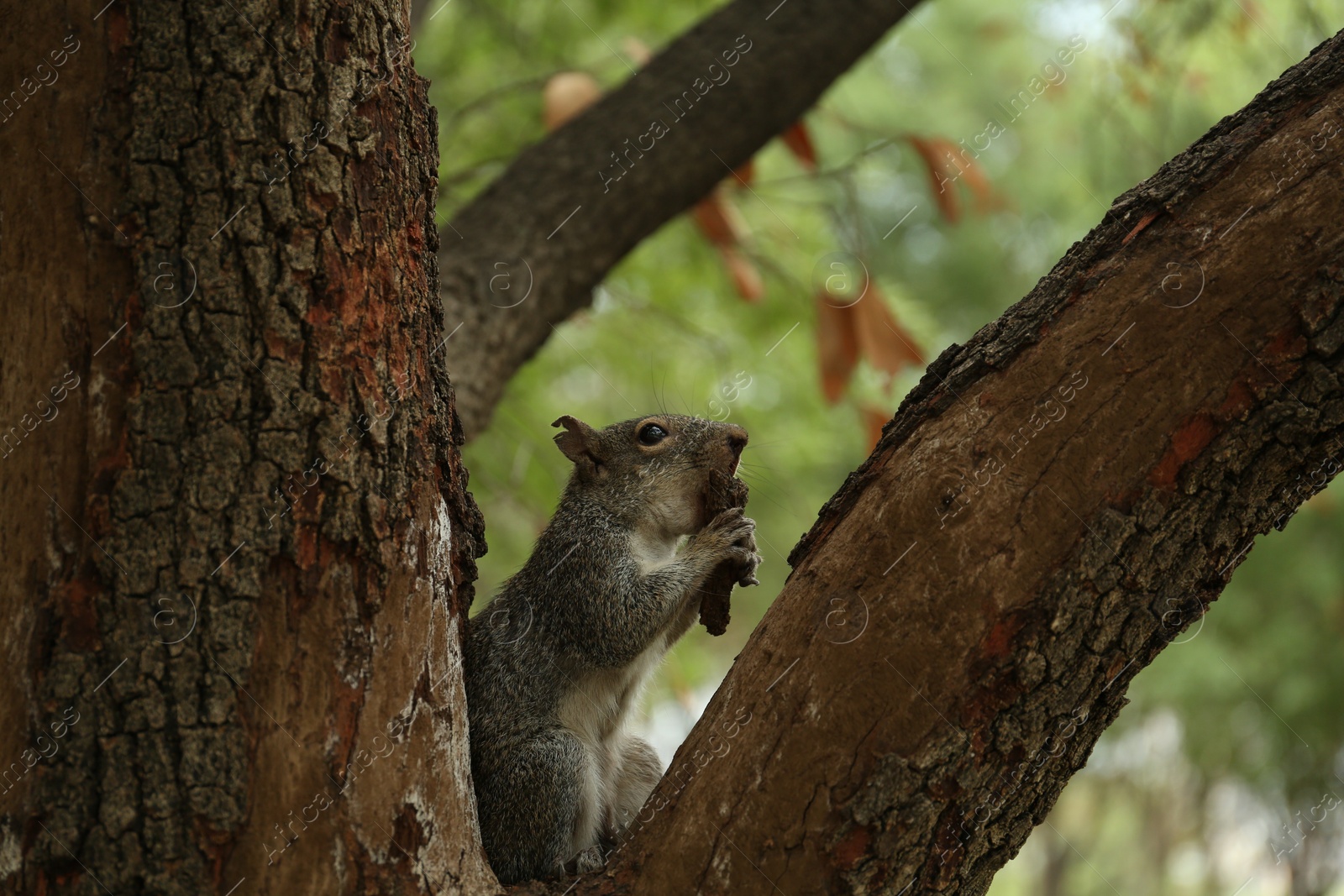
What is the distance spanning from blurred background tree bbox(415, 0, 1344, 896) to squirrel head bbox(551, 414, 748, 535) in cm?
93

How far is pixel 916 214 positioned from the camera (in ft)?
49.6

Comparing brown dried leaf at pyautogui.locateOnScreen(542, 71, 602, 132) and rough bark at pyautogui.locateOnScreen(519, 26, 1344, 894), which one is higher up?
brown dried leaf at pyautogui.locateOnScreen(542, 71, 602, 132)

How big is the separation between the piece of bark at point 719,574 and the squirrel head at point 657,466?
67 millimetres

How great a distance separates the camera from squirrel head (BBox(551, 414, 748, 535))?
14.4 feet

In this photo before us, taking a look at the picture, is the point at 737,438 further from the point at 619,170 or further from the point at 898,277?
the point at 898,277

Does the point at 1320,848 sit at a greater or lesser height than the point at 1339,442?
greater

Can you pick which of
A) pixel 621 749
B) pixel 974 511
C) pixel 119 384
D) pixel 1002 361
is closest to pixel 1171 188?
pixel 1002 361

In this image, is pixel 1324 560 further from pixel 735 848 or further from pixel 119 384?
pixel 119 384

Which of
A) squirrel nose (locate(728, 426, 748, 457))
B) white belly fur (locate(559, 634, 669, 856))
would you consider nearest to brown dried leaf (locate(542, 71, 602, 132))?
squirrel nose (locate(728, 426, 748, 457))

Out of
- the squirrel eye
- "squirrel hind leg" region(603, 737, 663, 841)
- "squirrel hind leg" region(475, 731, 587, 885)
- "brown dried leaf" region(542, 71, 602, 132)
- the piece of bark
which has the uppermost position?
"brown dried leaf" region(542, 71, 602, 132)

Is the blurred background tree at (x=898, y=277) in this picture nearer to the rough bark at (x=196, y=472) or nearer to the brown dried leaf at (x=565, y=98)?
the brown dried leaf at (x=565, y=98)

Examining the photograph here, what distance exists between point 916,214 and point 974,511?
1325 centimetres

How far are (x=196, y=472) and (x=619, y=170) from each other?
3593mm

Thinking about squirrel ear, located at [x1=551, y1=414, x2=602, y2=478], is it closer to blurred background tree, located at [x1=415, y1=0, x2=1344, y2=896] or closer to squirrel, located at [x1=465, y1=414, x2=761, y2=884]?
squirrel, located at [x1=465, y1=414, x2=761, y2=884]
